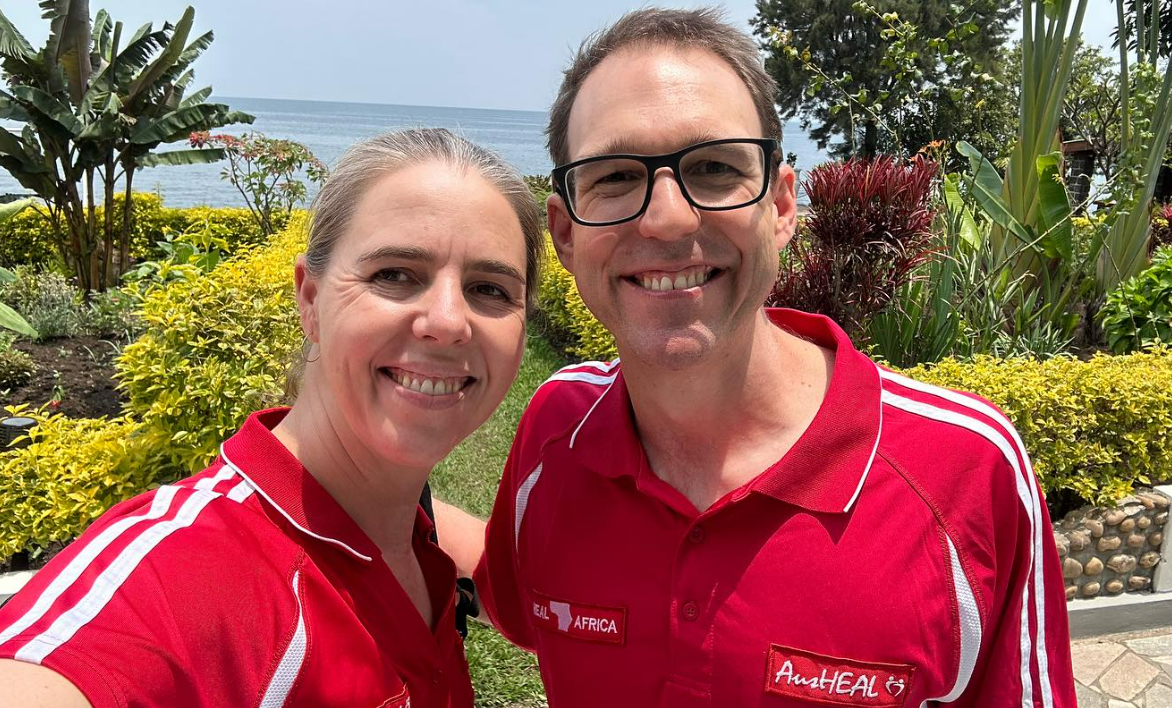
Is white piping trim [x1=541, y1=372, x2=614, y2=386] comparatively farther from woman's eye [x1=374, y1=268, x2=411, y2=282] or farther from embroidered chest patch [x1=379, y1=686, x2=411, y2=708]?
embroidered chest patch [x1=379, y1=686, x2=411, y2=708]

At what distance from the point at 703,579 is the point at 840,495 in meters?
0.33

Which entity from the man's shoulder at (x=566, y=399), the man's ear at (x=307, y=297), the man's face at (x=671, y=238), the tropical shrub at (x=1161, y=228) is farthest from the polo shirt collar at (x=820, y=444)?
the tropical shrub at (x=1161, y=228)

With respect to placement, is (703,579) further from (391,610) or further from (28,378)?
(28,378)

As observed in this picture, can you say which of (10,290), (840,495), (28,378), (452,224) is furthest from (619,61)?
(10,290)

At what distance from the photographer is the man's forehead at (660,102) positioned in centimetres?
179

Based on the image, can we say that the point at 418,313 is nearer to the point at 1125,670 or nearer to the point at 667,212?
the point at 667,212

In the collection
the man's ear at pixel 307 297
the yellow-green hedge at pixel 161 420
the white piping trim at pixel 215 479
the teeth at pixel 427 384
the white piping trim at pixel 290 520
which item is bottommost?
the yellow-green hedge at pixel 161 420

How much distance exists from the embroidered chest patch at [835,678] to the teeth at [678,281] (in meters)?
0.77

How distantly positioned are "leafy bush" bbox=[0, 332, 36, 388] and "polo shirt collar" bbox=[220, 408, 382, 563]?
6927 millimetres

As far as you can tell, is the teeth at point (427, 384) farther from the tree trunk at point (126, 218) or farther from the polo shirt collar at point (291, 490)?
the tree trunk at point (126, 218)

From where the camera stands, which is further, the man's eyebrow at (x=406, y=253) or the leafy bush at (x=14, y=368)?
the leafy bush at (x=14, y=368)

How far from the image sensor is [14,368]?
734 cm

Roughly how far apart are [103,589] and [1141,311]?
24.9 ft

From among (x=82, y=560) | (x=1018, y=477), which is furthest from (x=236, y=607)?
(x=1018, y=477)
